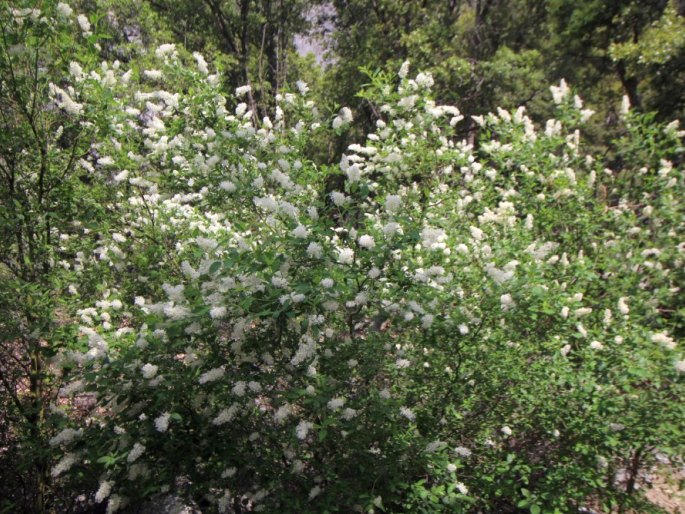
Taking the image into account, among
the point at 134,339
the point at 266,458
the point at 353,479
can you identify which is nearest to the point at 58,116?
the point at 134,339

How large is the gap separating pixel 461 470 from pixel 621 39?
9796 millimetres

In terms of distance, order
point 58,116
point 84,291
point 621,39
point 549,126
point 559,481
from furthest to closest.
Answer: point 621,39
point 549,126
point 84,291
point 58,116
point 559,481

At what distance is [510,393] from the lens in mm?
3113

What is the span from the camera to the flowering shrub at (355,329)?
8.20ft

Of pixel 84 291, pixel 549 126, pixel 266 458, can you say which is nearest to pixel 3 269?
pixel 84 291

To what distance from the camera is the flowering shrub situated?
2.50m

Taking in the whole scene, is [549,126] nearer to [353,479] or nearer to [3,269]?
[353,479]

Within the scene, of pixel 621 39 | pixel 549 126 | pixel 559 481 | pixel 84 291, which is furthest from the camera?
pixel 621 39

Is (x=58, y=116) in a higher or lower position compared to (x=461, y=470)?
higher

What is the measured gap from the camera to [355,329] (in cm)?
307

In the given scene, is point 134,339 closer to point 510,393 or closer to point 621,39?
point 510,393

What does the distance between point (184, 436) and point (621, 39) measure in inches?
427

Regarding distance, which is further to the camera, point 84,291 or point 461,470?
point 84,291

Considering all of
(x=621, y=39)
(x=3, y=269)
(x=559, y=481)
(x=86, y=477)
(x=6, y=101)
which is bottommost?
(x=86, y=477)
